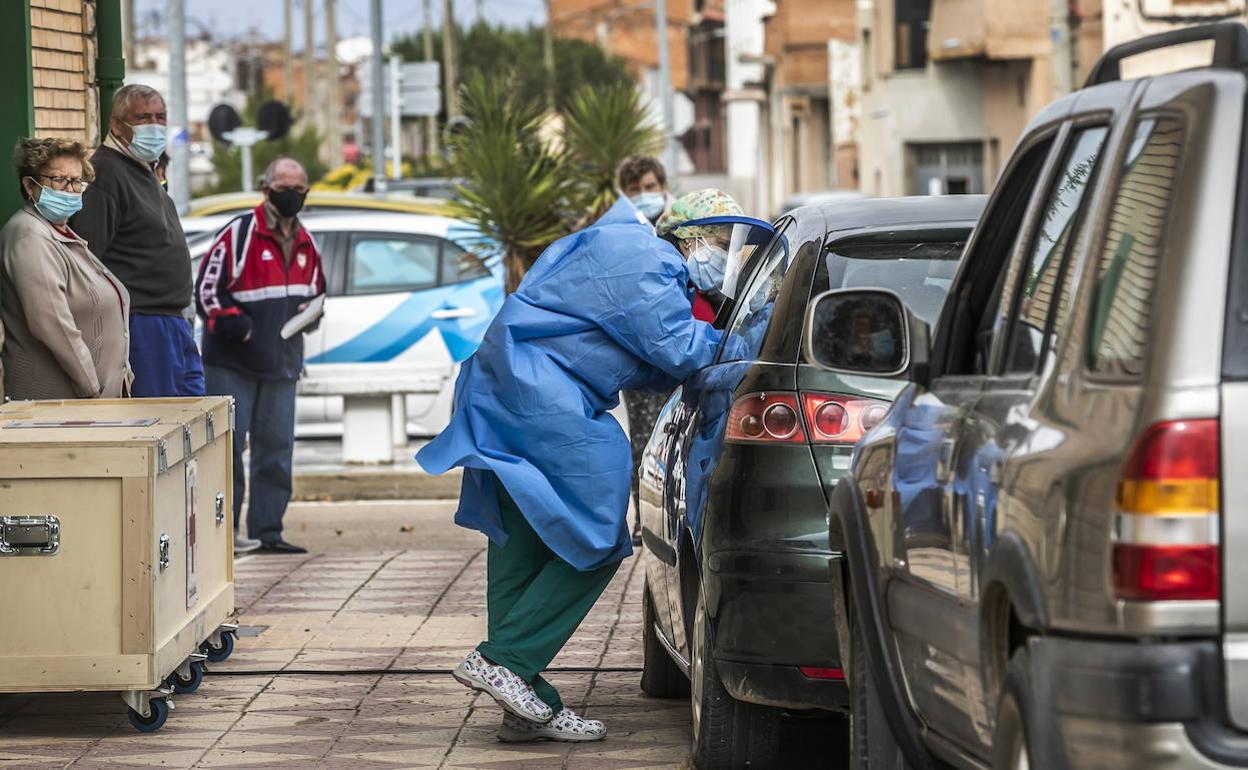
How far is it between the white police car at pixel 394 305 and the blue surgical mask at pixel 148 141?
6130 mm

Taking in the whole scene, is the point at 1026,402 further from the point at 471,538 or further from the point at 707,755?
the point at 471,538

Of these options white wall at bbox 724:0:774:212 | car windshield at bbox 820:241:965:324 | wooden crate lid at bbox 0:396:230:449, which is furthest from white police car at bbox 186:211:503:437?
white wall at bbox 724:0:774:212

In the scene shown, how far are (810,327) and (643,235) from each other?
2.11 m

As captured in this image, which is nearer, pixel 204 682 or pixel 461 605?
pixel 204 682

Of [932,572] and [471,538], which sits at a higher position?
[932,572]

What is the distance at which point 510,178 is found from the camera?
17.6 meters

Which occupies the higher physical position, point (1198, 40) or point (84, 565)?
point (1198, 40)

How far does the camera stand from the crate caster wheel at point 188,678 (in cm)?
737

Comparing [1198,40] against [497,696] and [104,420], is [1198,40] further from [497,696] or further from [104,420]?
[104,420]

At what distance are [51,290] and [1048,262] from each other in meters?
4.41

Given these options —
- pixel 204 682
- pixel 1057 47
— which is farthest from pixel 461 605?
pixel 1057 47

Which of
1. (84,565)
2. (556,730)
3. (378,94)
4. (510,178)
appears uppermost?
(378,94)

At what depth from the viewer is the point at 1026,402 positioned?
12.1 feet

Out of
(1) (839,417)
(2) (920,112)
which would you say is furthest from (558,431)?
(2) (920,112)
